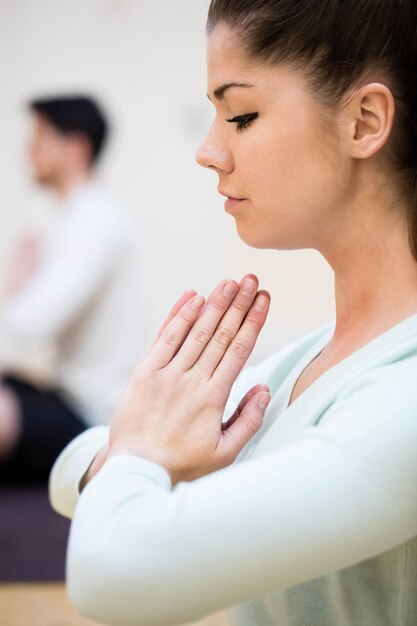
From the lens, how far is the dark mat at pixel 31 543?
237 centimetres

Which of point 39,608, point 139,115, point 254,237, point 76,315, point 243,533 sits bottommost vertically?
point 39,608

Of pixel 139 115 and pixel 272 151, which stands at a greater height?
pixel 139 115

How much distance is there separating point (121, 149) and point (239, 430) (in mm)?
3493

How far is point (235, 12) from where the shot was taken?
92cm

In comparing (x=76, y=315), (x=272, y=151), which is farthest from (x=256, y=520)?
(x=76, y=315)

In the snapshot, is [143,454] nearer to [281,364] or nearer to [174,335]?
[174,335]

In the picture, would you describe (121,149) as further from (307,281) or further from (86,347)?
(86,347)

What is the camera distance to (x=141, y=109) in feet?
14.0

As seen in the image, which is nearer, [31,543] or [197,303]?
[197,303]

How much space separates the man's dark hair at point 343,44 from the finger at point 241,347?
0.20 metres

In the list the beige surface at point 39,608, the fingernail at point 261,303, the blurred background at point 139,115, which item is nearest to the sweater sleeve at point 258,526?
the fingernail at point 261,303

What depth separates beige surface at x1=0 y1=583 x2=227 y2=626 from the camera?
2076 mm

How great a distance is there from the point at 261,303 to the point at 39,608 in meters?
1.47

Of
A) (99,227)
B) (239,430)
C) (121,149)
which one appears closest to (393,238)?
(239,430)
